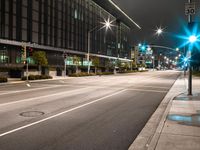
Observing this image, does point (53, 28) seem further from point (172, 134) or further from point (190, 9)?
point (172, 134)

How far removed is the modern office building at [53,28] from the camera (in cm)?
5341

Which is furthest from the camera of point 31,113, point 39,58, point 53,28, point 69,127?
point 53,28

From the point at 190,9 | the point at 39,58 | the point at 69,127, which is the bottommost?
the point at 69,127

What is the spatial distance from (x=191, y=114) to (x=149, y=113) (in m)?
1.86

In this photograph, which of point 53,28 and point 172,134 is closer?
point 172,134

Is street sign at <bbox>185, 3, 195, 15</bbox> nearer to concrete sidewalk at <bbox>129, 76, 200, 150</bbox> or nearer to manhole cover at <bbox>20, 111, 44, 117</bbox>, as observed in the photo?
concrete sidewalk at <bbox>129, 76, 200, 150</bbox>

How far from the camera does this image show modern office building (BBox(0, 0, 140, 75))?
5341 centimetres

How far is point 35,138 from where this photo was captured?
814 cm

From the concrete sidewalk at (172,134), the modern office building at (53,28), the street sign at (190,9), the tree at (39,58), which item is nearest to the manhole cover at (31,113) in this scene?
the concrete sidewalk at (172,134)

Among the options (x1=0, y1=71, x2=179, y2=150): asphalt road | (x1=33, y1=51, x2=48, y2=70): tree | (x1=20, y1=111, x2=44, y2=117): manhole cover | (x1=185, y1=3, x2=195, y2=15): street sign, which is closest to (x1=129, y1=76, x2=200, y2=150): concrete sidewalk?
(x1=0, y1=71, x2=179, y2=150): asphalt road

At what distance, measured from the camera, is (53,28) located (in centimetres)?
6706

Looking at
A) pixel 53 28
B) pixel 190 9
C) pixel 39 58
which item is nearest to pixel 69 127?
pixel 190 9

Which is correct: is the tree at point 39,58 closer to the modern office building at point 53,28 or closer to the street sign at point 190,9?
the modern office building at point 53,28

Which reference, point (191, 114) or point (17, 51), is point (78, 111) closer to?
point (191, 114)
